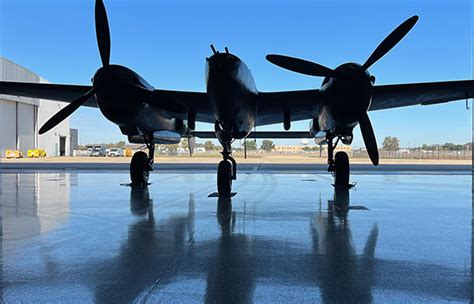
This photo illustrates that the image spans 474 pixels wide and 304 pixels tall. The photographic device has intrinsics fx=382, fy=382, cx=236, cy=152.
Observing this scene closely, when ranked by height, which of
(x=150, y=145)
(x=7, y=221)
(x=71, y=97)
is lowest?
(x=7, y=221)

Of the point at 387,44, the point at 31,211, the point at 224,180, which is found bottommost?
the point at 31,211

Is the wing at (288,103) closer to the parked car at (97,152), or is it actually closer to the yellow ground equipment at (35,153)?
the yellow ground equipment at (35,153)

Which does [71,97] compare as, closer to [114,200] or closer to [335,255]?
[114,200]

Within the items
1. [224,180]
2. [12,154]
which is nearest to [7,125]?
[12,154]

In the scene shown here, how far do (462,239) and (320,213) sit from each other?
283 centimetres

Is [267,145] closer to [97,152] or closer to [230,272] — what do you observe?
[97,152]

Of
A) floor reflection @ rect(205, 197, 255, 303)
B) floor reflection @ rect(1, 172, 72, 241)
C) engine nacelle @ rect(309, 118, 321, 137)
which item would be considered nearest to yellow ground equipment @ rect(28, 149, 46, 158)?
floor reflection @ rect(1, 172, 72, 241)

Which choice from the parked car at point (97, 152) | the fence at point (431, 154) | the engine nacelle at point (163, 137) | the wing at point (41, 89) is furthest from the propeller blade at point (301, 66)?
the parked car at point (97, 152)

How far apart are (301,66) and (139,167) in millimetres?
7036

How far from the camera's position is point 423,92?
969cm

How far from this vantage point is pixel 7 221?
6.96 m

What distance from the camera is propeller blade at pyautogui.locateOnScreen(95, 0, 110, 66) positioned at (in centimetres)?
935

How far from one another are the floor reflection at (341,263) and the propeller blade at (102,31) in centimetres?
640

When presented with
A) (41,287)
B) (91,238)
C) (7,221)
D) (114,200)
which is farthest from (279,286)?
(114,200)
